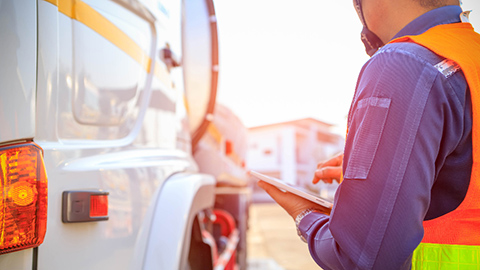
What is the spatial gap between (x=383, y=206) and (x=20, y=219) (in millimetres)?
925

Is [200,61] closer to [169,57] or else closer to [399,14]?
[169,57]

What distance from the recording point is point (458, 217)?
0.90 metres

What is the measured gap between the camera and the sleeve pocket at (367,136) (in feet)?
2.78

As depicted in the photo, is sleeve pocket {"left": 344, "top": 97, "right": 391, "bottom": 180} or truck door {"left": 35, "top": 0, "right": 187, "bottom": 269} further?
truck door {"left": 35, "top": 0, "right": 187, "bottom": 269}

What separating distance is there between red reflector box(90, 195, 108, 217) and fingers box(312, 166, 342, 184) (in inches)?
29.1

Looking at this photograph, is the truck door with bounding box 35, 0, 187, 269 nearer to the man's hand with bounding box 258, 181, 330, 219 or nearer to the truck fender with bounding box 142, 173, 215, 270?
the truck fender with bounding box 142, 173, 215, 270

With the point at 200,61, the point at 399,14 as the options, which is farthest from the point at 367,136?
the point at 200,61

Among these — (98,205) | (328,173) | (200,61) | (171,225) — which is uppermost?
(200,61)

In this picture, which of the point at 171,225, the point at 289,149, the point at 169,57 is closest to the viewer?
the point at 171,225

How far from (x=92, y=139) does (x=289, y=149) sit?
23.8 m

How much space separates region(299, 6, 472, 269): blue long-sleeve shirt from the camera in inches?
32.3

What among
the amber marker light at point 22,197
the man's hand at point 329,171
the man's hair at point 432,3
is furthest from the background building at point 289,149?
the amber marker light at point 22,197

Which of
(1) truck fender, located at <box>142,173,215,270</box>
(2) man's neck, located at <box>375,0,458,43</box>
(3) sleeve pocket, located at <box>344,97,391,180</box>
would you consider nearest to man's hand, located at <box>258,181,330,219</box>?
(3) sleeve pocket, located at <box>344,97,391,180</box>

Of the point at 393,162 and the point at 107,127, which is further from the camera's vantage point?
the point at 107,127
